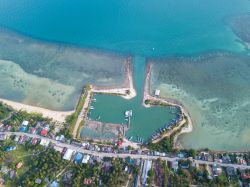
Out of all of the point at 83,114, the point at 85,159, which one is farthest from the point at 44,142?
the point at 83,114

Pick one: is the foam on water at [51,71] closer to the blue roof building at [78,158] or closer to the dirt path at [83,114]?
the dirt path at [83,114]

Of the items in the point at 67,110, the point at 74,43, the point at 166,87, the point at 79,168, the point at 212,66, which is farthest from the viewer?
the point at 74,43

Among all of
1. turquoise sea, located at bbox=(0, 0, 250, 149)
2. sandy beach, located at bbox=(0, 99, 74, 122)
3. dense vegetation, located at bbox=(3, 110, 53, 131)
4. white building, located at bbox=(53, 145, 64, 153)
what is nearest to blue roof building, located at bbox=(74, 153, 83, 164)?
white building, located at bbox=(53, 145, 64, 153)

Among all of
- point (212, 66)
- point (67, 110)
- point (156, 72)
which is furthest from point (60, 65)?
point (212, 66)

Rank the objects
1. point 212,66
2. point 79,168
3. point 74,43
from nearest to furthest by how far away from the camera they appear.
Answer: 1. point 79,168
2. point 212,66
3. point 74,43

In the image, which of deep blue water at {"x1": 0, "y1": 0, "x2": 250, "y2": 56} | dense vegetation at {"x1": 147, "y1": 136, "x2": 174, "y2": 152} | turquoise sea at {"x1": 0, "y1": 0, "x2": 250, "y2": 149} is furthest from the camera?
deep blue water at {"x1": 0, "y1": 0, "x2": 250, "y2": 56}

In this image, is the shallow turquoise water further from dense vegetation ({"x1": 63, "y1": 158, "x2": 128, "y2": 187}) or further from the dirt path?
dense vegetation ({"x1": 63, "y1": 158, "x2": 128, "y2": 187})

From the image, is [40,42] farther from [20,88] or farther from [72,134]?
[72,134]
